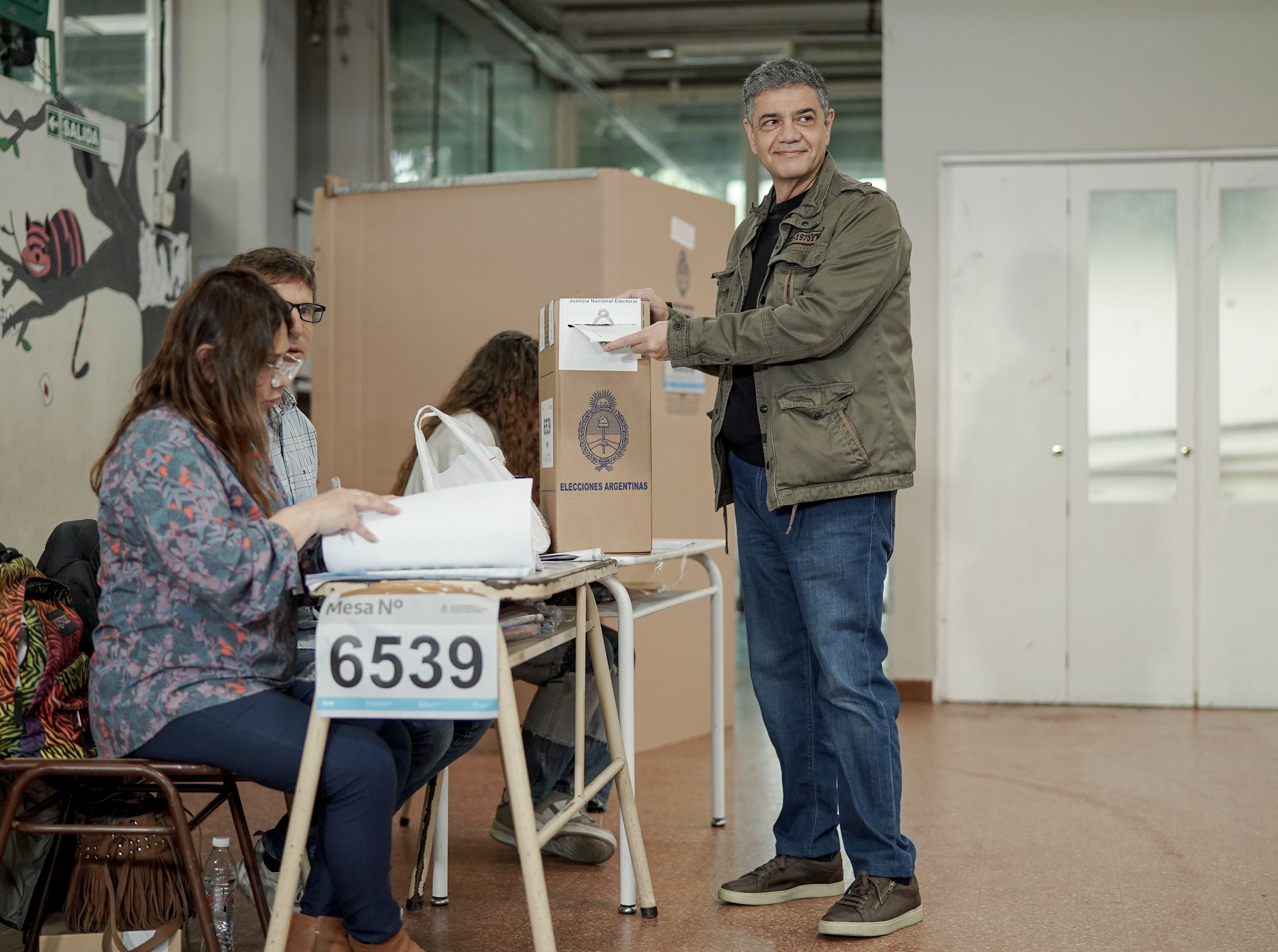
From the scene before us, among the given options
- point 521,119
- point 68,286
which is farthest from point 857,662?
point 521,119

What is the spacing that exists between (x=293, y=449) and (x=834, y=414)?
98cm

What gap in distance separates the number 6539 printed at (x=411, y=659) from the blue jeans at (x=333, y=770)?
96mm

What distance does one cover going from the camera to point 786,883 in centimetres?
233

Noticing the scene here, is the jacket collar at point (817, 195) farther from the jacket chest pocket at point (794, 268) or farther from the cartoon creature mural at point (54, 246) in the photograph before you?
the cartoon creature mural at point (54, 246)

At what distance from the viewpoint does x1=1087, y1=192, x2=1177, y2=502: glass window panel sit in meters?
4.43

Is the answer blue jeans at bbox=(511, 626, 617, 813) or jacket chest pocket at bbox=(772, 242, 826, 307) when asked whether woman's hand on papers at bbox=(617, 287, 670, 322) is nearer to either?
jacket chest pocket at bbox=(772, 242, 826, 307)

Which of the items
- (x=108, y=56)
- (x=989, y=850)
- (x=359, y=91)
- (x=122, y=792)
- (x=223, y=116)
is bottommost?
(x=989, y=850)

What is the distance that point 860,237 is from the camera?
2.15 meters

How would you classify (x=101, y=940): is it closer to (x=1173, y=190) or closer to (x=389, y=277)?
(x=389, y=277)

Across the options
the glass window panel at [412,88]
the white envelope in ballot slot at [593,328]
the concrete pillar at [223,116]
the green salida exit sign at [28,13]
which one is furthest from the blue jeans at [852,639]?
the glass window panel at [412,88]

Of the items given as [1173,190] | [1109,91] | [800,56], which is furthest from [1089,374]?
[800,56]

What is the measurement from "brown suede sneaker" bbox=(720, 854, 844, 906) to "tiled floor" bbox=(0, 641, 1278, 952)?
0.03m

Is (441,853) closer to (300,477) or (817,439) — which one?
(300,477)

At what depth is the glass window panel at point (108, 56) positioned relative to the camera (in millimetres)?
3775
